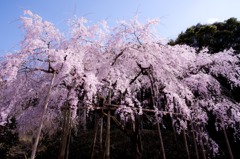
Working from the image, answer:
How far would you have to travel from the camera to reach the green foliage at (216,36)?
15.8 metres

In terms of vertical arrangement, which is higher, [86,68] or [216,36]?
[216,36]

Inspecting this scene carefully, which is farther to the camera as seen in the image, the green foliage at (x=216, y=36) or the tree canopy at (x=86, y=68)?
the green foliage at (x=216, y=36)

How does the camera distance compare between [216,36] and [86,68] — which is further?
[216,36]

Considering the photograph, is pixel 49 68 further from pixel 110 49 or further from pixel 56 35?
pixel 110 49

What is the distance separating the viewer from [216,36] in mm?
16250

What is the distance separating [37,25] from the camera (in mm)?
7258

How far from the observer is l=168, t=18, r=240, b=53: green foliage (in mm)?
15750

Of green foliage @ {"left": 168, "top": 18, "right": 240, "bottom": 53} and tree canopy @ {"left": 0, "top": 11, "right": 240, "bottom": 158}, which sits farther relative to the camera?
green foliage @ {"left": 168, "top": 18, "right": 240, "bottom": 53}

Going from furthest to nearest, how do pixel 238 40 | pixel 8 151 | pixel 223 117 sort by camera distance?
pixel 238 40 < pixel 8 151 < pixel 223 117

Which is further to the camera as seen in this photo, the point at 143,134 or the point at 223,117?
the point at 143,134

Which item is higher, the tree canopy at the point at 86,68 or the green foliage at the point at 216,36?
the green foliage at the point at 216,36

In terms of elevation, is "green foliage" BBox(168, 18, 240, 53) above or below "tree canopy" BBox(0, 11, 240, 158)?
above

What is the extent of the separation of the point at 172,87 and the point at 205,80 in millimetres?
2047

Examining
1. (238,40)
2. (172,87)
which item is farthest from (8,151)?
(238,40)
